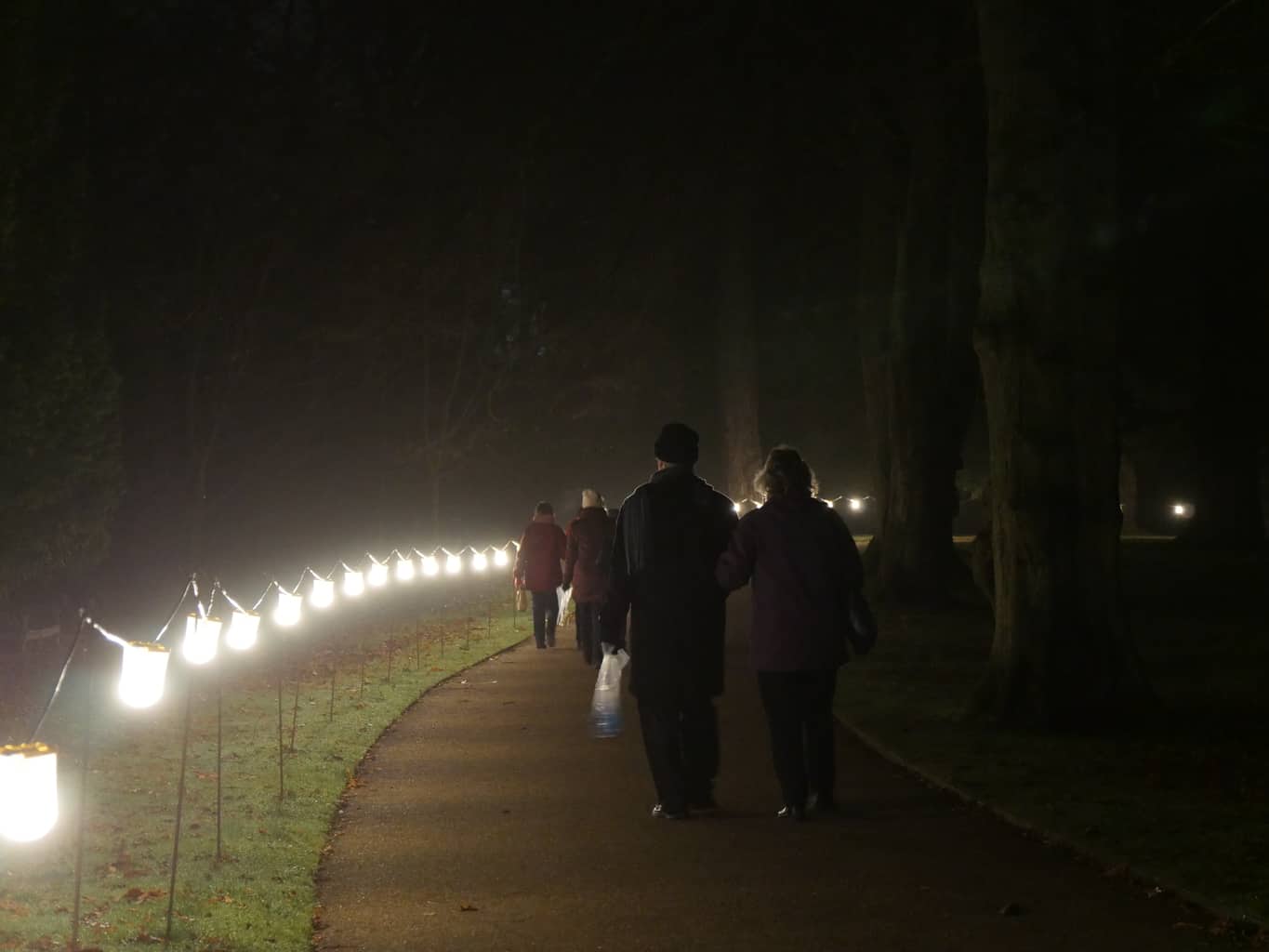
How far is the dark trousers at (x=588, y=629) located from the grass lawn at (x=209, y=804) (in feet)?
4.93

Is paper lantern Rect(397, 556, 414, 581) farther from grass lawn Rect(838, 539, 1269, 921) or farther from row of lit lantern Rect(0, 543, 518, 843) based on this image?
grass lawn Rect(838, 539, 1269, 921)

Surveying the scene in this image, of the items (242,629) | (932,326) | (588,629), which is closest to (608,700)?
(242,629)

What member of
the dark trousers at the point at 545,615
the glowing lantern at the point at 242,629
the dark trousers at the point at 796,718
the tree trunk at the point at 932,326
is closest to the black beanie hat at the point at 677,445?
the dark trousers at the point at 796,718

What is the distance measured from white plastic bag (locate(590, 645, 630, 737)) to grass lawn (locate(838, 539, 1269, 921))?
1.91m

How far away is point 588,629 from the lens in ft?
58.1

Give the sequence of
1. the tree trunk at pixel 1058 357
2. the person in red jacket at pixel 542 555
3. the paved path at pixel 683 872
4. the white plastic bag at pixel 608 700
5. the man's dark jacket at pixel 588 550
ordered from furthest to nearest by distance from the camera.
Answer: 1. the person in red jacket at pixel 542 555
2. the man's dark jacket at pixel 588 550
3. the tree trunk at pixel 1058 357
4. the white plastic bag at pixel 608 700
5. the paved path at pixel 683 872

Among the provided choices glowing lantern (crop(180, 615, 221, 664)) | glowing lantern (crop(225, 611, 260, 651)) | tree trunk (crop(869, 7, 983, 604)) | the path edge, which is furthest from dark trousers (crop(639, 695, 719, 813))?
tree trunk (crop(869, 7, 983, 604))

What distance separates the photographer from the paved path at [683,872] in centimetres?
704

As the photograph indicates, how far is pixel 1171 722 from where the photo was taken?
13.3 metres

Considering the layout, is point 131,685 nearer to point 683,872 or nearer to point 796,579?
point 683,872

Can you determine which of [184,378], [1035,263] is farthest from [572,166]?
[1035,263]

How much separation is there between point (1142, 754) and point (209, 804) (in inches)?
236

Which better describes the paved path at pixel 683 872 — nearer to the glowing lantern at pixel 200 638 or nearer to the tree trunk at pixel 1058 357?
the glowing lantern at pixel 200 638

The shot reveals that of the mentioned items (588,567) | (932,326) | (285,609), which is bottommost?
(285,609)
